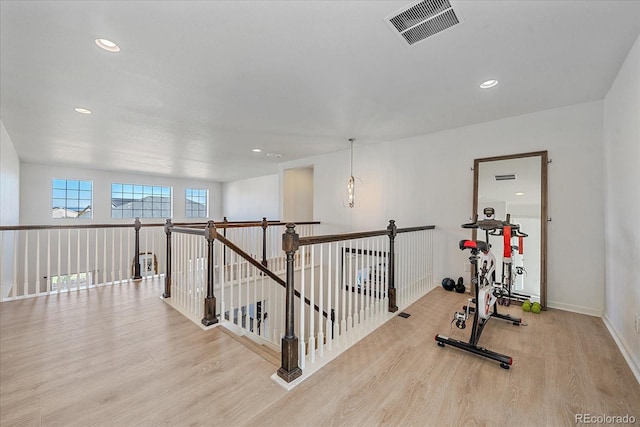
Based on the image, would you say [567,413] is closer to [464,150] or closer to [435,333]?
[435,333]

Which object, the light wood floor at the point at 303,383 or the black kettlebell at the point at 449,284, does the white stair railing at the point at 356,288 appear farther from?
the black kettlebell at the point at 449,284

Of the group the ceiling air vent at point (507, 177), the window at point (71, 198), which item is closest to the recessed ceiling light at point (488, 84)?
the ceiling air vent at point (507, 177)

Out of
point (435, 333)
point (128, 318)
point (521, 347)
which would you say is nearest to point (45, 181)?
point (128, 318)

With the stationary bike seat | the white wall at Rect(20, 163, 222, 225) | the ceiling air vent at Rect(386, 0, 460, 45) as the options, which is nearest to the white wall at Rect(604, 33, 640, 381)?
the stationary bike seat

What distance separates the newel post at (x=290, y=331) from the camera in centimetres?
193

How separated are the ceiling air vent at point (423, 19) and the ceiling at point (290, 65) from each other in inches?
2.3

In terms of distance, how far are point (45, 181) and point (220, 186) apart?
17.5 ft

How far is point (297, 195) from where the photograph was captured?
297 inches

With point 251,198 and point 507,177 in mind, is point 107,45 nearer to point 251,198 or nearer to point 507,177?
point 507,177

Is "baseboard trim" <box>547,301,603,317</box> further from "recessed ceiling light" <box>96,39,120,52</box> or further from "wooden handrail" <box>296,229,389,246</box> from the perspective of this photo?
"recessed ceiling light" <box>96,39,120,52</box>

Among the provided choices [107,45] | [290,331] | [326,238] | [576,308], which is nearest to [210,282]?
[290,331]

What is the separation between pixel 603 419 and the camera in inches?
63.1

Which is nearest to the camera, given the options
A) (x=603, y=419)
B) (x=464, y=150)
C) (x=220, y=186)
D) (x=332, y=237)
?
(x=603, y=419)

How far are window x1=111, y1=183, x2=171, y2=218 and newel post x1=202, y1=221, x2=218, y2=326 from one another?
819cm
